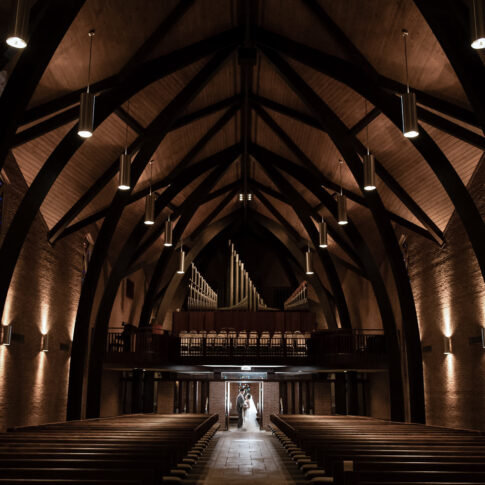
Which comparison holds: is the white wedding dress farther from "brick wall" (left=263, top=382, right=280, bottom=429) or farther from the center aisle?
the center aisle

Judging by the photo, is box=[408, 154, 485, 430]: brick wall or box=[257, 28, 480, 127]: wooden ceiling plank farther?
box=[408, 154, 485, 430]: brick wall

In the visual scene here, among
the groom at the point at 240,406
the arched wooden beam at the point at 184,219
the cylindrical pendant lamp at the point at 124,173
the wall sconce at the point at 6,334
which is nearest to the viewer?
the cylindrical pendant lamp at the point at 124,173

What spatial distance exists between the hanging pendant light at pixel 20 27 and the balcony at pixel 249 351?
14729 millimetres

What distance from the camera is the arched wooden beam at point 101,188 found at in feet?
53.0

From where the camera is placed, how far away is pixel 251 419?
1001 inches

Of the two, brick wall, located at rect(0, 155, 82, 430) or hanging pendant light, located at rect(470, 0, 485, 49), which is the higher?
hanging pendant light, located at rect(470, 0, 485, 49)

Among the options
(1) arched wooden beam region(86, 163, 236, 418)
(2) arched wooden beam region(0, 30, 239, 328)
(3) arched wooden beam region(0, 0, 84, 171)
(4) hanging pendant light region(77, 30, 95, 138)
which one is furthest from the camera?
(1) arched wooden beam region(86, 163, 236, 418)

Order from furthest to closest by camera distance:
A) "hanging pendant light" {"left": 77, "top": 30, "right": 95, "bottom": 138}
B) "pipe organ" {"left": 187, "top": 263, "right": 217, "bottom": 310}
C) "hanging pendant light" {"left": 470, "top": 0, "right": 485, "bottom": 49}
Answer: "pipe organ" {"left": 187, "top": 263, "right": 217, "bottom": 310}
"hanging pendant light" {"left": 77, "top": 30, "right": 95, "bottom": 138}
"hanging pendant light" {"left": 470, "top": 0, "right": 485, "bottom": 49}

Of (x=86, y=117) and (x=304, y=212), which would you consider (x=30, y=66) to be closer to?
(x=86, y=117)

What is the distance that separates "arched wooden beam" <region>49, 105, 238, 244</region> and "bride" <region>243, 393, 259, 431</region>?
38.6 feet

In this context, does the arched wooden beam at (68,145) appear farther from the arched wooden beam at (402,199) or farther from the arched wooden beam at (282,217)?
the arched wooden beam at (282,217)

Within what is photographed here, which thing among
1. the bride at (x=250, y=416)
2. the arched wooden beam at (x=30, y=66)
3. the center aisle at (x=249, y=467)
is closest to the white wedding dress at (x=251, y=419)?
the bride at (x=250, y=416)

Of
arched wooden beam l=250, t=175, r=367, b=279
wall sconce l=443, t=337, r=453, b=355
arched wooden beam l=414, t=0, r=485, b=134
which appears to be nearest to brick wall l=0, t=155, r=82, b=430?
arched wooden beam l=250, t=175, r=367, b=279

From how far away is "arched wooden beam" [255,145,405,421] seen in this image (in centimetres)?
1745
